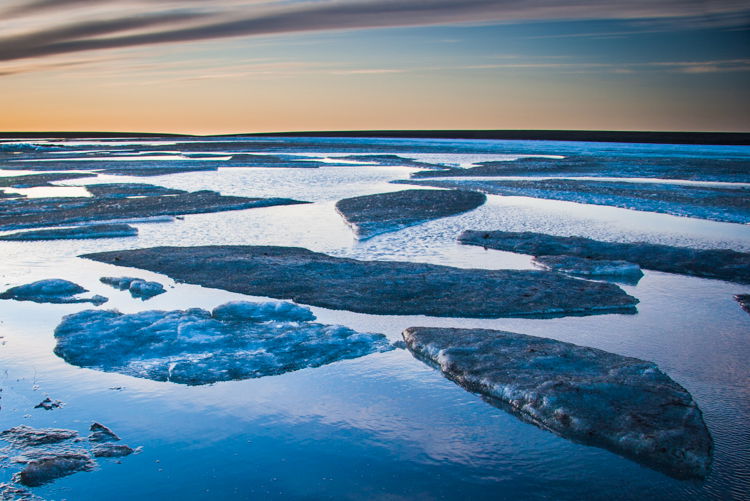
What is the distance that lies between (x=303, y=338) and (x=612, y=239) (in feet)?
21.0

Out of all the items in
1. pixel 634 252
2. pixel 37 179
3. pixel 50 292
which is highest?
pixel 634 252

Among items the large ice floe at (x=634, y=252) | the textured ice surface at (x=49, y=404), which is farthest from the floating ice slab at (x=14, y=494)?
the large ice floe at (x=634, y=252)

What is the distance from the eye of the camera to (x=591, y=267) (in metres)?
7.86

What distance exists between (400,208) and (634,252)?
5.28 metres

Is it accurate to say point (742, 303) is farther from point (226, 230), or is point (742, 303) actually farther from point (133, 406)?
point (226, 230)

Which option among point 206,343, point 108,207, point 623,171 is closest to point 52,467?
point 206,343

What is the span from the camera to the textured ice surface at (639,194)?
13.2m

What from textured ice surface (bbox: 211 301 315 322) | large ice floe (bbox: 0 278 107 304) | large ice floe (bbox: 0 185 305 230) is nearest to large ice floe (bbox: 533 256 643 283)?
textured ice surface (bbox: 211 301 315 322)

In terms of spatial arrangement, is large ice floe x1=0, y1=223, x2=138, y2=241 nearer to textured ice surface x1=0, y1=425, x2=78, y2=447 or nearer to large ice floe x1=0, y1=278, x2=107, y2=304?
large ice floe x1=0, y1=278, x2=107, y2=304

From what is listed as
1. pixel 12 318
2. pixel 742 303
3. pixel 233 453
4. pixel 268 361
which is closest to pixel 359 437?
pixel 233 453

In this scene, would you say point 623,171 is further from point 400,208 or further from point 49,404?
point 49,404

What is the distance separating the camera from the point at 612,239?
9.98 metres

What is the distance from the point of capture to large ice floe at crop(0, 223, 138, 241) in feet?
33.2

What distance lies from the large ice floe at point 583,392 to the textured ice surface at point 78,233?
22.4 ft
